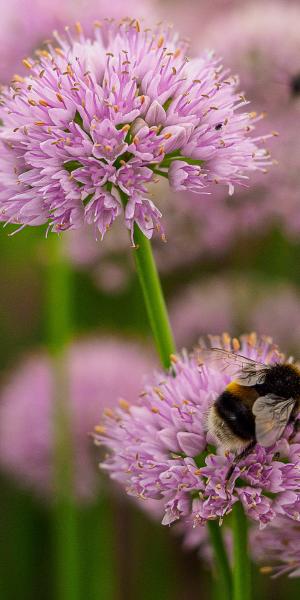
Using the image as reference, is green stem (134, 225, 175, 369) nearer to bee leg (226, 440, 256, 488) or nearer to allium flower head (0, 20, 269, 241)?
allium flower head (0, 20, 269, 241)

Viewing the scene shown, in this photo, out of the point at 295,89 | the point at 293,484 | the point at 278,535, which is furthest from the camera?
the point at 295,89

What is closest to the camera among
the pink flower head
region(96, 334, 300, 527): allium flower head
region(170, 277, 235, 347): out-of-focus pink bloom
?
region(96, 334, 300, 527): allium flower head

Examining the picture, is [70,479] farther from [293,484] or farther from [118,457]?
[293,484]

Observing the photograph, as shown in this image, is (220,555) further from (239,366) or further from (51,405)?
(51,405)

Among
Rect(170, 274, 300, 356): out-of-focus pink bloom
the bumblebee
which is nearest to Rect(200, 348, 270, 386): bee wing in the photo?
the bumblebee

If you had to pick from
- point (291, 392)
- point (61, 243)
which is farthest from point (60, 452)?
point (291, 392)
